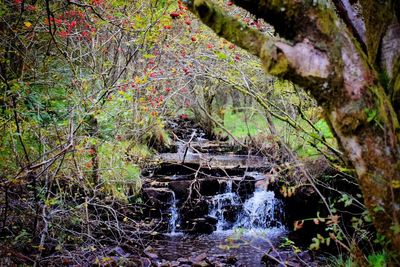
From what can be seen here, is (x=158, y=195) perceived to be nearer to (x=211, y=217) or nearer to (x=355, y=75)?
(x=211, y=217)

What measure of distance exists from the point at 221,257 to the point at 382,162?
673cm

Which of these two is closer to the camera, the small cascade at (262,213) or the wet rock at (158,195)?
the wet rock at (158,195)

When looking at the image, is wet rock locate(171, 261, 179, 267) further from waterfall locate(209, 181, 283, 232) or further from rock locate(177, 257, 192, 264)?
waterfall locate(209, 181, 283, 232)

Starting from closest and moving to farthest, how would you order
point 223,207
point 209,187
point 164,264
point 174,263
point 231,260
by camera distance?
point 164,264
point 174,263
point 231,260
point 223,207
point 209,187

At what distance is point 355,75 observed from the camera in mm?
1567

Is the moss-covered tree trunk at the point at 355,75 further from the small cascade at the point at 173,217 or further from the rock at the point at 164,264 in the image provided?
the small cascade at the point at 173,217

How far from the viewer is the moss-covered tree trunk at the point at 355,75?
5.09 ft

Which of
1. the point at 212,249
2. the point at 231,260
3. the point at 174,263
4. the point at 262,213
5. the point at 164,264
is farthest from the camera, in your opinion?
the point at 262,213

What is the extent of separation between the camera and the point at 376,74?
1590 millimetres

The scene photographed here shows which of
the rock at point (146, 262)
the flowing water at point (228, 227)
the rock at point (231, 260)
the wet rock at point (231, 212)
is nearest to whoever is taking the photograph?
the rock at point (146, 262)

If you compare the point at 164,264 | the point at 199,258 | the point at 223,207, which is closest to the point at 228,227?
the point at 223,207

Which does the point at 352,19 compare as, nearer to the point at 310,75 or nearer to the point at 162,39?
the point at 310,75

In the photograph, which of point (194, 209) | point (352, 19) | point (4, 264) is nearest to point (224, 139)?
point (194, 209)

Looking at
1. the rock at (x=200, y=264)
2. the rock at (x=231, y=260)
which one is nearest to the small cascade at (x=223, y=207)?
the rock at (x=231, y=260)
